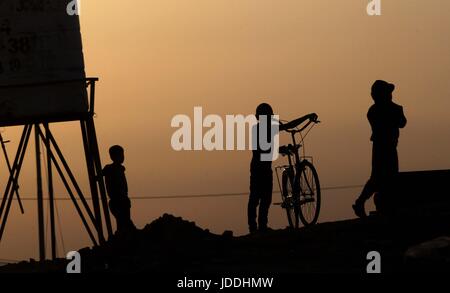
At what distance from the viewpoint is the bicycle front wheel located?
17.5 metres

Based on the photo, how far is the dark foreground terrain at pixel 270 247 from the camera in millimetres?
13492

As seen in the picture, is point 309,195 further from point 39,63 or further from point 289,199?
point 39,63

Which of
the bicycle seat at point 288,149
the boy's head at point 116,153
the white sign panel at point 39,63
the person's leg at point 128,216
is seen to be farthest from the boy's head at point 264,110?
the white sign panel at point 39,63

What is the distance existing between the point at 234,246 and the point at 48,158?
4.91 meters

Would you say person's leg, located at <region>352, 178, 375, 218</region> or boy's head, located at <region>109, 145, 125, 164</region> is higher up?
boy's head, located at <region>109, 145, 125, 164</region>

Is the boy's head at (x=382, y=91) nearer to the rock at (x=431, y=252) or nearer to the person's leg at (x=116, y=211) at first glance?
the person's leg at (x=116, y=211)

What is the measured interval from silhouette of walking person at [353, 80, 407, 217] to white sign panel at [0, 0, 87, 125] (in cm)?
510

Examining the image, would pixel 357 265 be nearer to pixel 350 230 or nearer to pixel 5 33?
pixel 350 230

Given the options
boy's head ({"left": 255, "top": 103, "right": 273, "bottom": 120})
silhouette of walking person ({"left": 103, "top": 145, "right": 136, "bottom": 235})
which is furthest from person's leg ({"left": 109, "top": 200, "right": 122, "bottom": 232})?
boy's head ({"left": 255, "top": 103, "right": 273, "bottom": 120})

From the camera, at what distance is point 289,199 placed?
58.2 feet

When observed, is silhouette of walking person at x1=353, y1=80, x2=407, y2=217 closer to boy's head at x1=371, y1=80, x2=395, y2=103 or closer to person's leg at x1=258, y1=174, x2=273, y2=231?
boy's head at x1=371, y1=80, x2=395, y2=103

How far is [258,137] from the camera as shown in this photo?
1720cm

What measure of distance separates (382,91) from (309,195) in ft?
6.82

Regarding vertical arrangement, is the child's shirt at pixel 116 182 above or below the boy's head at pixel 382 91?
below
